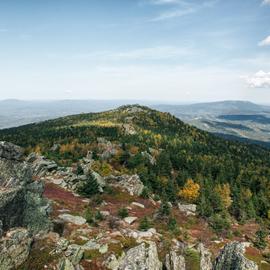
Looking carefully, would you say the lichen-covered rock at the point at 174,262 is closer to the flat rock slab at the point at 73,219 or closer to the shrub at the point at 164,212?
the flat rock slab at the point at 73,219

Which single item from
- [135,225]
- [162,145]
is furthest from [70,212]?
[162,145]

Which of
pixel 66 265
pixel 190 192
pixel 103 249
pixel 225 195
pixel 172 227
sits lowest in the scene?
pixel 225 195

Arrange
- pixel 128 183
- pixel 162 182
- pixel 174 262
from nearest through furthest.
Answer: pixel 174 262 < pixel 128 183 < pixel 162 182

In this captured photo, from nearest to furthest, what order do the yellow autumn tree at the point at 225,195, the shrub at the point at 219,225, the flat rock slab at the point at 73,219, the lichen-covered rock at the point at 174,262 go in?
the lichen-covered rock at the point at 174,262 → the flat rock slab at the point at 73,219 → the shrub at the point at 219,225 → the yellow autumn tree at the point at 225,195

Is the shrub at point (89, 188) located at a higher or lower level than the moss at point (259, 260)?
higher

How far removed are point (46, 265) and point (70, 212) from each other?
69.1 ft

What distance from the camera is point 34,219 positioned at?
38.4 m

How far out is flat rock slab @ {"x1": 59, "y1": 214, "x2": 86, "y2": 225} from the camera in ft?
156

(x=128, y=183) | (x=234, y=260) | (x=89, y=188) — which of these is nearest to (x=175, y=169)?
(x=128, y=183)

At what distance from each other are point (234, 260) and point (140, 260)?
10169 mm

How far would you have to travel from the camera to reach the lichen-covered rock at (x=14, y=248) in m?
30.8

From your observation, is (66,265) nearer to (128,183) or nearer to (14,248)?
(14,248)

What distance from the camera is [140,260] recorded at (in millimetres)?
32156

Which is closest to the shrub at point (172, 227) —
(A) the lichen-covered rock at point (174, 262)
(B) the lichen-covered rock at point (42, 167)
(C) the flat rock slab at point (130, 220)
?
(C) the flat rock slab at point (130, 220)
